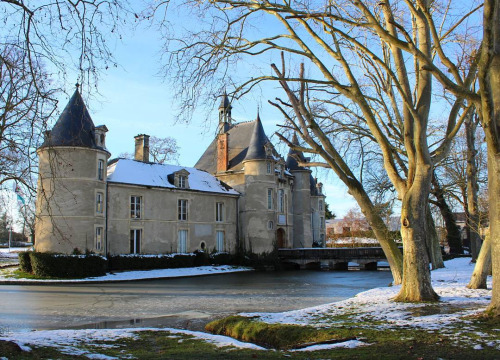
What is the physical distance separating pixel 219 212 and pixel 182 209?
12.8 feet

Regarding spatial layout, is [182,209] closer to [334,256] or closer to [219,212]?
[219,212]

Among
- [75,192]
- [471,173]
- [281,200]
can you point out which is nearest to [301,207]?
[281,200]

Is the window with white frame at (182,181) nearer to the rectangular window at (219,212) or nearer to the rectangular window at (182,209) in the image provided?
the rectangular window at (182,209)

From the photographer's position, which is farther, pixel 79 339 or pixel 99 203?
pixel 99 203

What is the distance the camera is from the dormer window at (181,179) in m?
35.8

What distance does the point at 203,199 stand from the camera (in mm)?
37531

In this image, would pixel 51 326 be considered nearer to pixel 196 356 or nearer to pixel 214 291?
pixel 196 356

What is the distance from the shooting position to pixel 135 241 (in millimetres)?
32562

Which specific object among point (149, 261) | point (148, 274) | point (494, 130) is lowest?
point (148, 274)

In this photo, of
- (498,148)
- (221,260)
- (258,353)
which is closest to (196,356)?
(258,353)

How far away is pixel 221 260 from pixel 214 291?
17.1 m

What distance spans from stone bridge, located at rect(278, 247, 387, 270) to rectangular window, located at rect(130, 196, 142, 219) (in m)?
13.8

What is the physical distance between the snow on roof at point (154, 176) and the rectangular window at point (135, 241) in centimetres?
345

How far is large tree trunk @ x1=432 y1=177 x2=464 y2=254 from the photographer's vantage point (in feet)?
71.5
